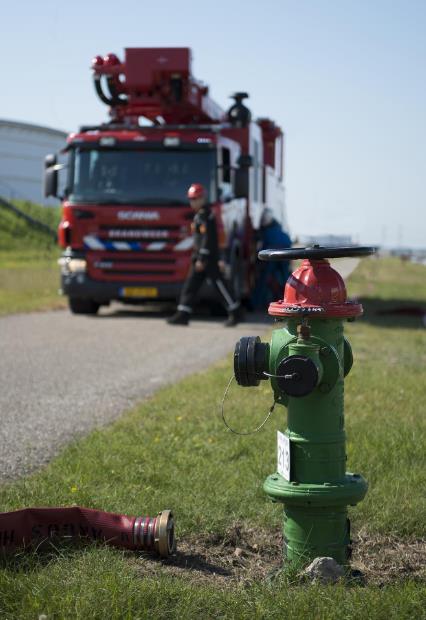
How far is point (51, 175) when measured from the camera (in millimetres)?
18016

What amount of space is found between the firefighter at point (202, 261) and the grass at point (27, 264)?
370cm

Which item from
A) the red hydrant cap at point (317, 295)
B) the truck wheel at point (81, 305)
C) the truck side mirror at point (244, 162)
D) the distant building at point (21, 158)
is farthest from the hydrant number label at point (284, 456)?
the distant building at point (21, 158)

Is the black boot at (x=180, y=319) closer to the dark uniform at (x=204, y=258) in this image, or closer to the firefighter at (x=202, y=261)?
the firefighter at (x=202, y=261)

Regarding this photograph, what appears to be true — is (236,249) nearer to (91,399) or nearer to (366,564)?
(91,399)

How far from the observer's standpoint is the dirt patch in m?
4.30

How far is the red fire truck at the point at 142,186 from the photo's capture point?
17.2m

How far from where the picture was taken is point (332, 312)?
4.06 m

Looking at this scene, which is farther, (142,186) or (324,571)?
(142,186)

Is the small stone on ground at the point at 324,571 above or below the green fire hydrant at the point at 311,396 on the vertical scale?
below

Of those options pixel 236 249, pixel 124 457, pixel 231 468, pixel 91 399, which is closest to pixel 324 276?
pixel 231 468

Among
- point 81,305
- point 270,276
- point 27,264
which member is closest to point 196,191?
point 81,305

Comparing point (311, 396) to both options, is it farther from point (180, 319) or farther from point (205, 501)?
point (180, 319)

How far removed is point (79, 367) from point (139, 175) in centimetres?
665

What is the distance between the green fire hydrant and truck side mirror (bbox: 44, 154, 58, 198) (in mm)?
14169
